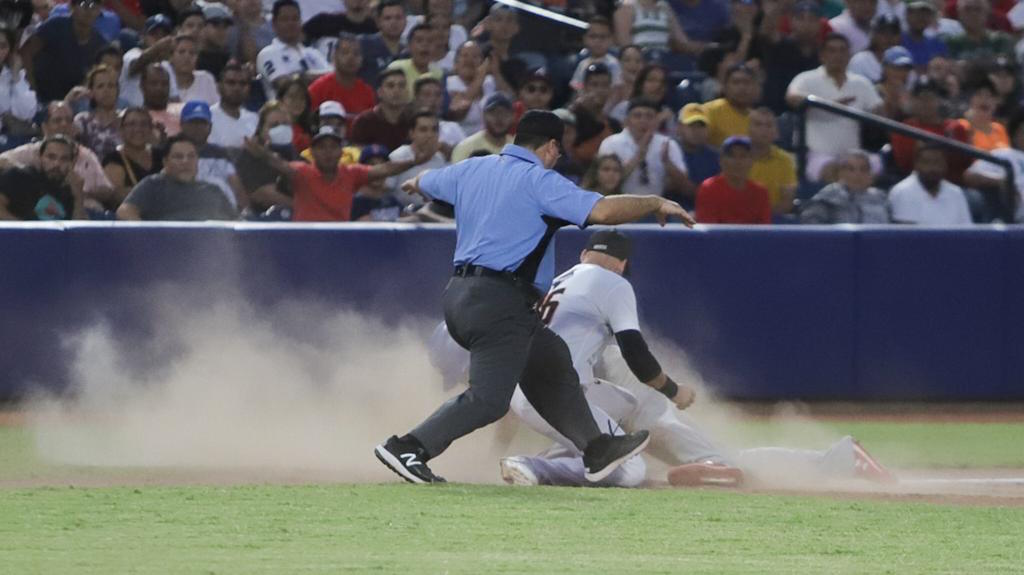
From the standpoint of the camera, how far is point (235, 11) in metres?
15.9

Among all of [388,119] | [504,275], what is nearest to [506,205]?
[504,275]

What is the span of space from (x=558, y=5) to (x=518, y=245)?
9611mm

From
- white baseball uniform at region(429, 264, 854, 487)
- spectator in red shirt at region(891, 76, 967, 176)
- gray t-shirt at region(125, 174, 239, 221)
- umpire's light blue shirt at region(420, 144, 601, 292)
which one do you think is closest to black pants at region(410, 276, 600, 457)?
umpire's light blue shirt at region(420, 144, 601, 292)

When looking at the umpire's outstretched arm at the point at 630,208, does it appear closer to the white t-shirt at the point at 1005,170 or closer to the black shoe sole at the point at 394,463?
the black shoe sole at the point at 394,463

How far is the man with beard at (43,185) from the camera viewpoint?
13.0 metres

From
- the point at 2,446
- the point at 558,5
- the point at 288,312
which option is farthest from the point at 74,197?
the point at 558,5

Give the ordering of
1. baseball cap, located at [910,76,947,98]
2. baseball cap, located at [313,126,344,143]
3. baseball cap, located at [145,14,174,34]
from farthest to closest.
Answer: baseball cap, located at [910,76,947,98] < baseball cap, located at [145,14,174,34] < baseball cap, located at [313,126,344,143]

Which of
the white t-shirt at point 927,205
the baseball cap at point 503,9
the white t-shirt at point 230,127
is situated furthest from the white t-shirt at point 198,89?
the white t-shirt at point 927,205

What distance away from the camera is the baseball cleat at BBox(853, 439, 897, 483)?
32.5 feet

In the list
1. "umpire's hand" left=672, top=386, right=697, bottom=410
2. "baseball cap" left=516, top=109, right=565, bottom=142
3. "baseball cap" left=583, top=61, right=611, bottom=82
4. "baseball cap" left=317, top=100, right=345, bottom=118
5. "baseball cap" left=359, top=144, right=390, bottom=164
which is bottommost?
"umpire's hand" left=672, top=386, right=697, bottom=410

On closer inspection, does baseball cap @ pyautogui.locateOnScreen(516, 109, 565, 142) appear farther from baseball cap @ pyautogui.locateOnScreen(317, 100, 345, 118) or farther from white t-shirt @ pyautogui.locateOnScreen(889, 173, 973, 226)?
white t-shirt @ pyautogui.locateOnScreen(889, 173, 973, 226)

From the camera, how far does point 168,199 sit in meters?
13.2

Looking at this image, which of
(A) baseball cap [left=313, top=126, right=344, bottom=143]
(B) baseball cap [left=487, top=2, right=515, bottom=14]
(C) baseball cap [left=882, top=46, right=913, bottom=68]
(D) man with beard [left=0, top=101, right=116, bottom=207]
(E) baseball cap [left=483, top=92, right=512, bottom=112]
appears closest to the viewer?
(D) man with beard [left=0, top=101, right=116, bottom=207]

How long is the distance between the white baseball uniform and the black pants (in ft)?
1.13
